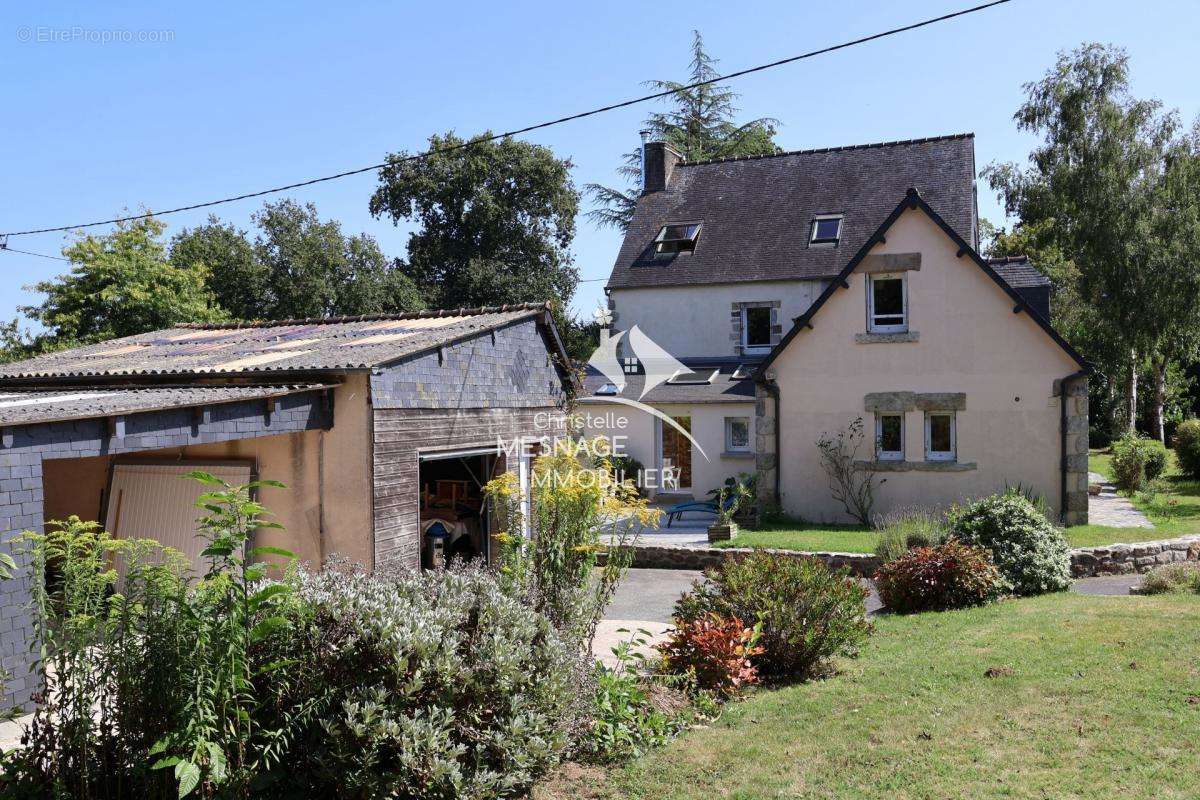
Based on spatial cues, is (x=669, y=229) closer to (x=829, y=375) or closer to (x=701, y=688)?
(x=829, y=375)

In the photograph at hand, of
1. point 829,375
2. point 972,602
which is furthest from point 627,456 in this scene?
point 972,602

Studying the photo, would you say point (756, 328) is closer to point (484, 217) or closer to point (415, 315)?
point (415, 315)

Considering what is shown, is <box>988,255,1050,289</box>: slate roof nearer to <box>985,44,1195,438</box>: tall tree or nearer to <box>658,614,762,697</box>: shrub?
<box>985,44,1195,438</box>: tall tree

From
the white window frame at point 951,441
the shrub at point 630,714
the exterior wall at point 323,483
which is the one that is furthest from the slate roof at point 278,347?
the white window frame at point 951,441

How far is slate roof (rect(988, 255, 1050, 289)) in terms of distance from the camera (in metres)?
19.1

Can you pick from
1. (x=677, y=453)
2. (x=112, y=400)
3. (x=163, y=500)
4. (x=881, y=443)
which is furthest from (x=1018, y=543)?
(x=677, y=453)

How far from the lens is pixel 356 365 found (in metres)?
10.0

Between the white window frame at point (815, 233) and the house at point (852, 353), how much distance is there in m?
0.05

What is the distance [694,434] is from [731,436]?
934mm

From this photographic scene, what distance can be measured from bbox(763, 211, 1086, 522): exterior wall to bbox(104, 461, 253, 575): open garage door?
11873 millimetres

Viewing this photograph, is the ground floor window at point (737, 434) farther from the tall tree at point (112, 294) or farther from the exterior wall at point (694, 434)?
the tall tree at point (112, 294)

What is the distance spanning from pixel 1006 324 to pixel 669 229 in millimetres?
11876

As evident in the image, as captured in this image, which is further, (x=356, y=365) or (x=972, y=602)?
(x=972, y=602)

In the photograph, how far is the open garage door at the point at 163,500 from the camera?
10578 millimetres
